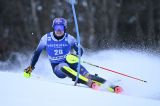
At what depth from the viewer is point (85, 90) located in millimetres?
9961

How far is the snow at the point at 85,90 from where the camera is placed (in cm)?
910

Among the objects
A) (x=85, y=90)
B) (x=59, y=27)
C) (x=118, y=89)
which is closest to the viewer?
(x=85, y=90)

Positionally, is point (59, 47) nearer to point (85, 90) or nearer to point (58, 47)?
point (58, 47)

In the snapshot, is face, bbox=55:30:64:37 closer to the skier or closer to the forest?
the skier

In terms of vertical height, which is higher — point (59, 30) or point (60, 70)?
point (59, 30)

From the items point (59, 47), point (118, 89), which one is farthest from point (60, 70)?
point (118, 89)

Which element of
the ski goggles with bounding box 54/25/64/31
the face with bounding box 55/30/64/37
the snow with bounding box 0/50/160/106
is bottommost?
the snow with bounding box 0/50/160/106

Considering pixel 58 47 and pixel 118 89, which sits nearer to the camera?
pixel 118 89

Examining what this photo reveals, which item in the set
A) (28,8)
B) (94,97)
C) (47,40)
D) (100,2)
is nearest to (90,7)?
(100,2)

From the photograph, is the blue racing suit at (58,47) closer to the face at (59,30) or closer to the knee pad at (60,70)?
the knee pad at (60,70)

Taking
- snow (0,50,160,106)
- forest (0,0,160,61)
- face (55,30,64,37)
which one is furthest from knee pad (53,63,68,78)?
forest (0,0,160,61)

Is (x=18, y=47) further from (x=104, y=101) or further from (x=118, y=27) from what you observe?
(x=104, y=101)

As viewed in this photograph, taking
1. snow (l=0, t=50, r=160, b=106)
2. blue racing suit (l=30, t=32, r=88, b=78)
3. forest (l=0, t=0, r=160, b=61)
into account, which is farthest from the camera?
forest (l=0, t=0, r=160, b=61)

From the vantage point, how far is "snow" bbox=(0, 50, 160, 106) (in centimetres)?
910
